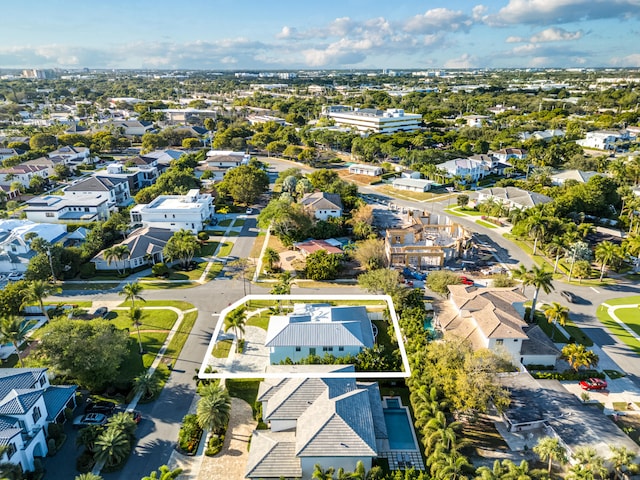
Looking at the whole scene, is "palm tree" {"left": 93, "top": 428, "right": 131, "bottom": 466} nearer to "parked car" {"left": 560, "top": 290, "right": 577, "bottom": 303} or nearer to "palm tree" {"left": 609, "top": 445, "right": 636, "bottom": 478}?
"palm tree" {"left": 609, "top": 445, "right": 636, "bottom": 478}

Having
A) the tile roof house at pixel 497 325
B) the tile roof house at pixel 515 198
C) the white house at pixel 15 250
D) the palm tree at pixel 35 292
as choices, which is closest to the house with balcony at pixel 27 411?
the palm tree at pixel 35 292

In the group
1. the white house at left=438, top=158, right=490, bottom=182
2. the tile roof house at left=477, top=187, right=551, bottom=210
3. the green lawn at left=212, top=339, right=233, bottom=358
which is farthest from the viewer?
the white house at left=438, top=158, right=490, bottom=182

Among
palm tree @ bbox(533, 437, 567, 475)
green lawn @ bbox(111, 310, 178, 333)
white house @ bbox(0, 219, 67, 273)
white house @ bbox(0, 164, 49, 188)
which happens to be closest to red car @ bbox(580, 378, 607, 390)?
palm tree @ bbox(533, 437, 567, 475)

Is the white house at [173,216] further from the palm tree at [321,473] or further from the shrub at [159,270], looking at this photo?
the palm tree at [321,473]

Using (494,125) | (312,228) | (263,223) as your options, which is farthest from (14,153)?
(494,125)

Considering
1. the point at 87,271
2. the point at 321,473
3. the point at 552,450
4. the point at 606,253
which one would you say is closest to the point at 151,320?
the point at 87,271

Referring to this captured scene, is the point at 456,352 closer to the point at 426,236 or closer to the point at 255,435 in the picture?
the point at 255,435
